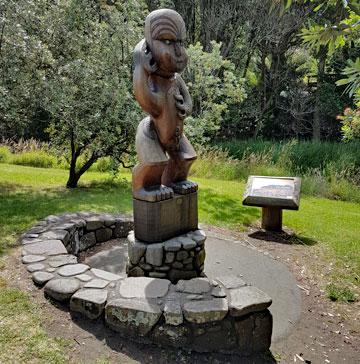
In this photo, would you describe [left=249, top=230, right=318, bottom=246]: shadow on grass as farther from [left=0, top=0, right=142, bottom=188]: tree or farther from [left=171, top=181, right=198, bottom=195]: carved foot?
[left=0, top=0, right=142, bottom=188]: tree

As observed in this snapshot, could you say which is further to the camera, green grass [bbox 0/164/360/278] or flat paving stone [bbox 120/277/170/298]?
green grass [bbox 0/164/360/278]

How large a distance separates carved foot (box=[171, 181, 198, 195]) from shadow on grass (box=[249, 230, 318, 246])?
7.10 ft

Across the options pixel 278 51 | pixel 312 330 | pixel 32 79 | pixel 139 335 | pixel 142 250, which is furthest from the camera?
pixel 278 51

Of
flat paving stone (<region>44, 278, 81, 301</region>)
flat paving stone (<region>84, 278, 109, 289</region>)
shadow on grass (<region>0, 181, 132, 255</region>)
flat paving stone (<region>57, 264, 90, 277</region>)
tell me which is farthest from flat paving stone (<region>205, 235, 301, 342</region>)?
shadow on grass (<region>0, 181, 132, 255</region>)

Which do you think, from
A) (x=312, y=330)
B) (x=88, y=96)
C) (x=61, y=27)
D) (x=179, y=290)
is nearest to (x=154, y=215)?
(x=179, y=290)

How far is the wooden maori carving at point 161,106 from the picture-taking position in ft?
11.0

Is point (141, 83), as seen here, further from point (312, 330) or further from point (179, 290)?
point (312, 330)

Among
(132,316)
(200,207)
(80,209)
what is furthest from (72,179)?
(132,316)

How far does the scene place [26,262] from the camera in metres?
3.72


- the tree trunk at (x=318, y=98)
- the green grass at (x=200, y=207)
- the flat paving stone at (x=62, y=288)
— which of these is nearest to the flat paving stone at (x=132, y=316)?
the flat paving stone at (x=62, y=288)

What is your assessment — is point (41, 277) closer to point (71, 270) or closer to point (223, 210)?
point (71, 270)

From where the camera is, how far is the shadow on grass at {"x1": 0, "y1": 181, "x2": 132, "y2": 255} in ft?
16.6

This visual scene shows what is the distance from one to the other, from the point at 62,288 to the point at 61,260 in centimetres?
60

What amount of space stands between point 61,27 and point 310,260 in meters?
6.21
